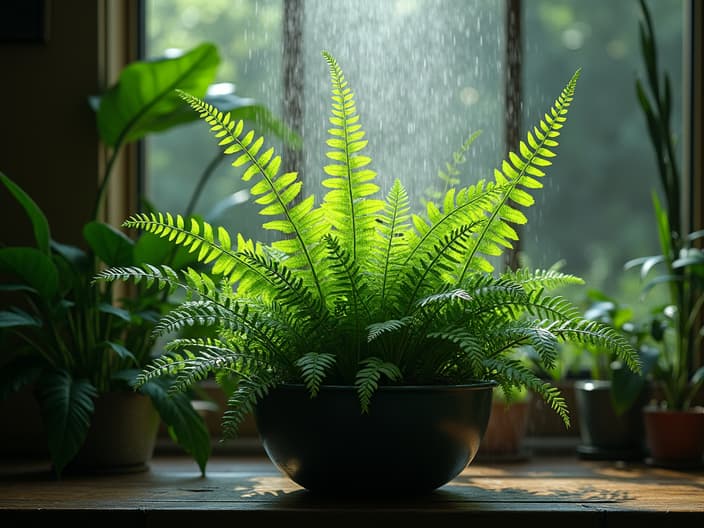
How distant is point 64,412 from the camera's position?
1.13 m

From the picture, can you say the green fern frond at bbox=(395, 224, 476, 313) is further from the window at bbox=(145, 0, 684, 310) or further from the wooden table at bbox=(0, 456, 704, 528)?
the window at bbox=(145, 0, 684, 310)

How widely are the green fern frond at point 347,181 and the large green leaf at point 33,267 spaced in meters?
0.47

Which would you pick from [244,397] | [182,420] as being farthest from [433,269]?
[182,420]

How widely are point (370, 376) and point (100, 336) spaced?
2.05 ft

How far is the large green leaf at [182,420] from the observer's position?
119 cm

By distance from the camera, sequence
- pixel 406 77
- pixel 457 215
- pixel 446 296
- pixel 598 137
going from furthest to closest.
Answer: pixel 598 137 < pixel 406 77 < pixel 457 215 < pixel 446 296

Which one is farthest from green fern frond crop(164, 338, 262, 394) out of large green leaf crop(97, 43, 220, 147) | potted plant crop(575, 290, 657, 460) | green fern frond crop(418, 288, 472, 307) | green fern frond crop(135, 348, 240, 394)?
potted plant crop(575, 290, 657, 460)

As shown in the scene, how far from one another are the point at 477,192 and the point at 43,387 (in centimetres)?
70

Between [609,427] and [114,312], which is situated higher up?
[114,312]

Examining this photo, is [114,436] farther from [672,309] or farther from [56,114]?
[672,309]

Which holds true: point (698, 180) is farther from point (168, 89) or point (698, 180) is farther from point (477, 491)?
point (168, 89)

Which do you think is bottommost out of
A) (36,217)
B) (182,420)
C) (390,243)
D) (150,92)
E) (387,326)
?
(182,420)

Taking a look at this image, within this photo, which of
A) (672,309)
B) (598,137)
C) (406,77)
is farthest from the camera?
(598,137)

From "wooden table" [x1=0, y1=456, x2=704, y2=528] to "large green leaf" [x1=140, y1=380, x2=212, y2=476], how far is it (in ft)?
0.16
